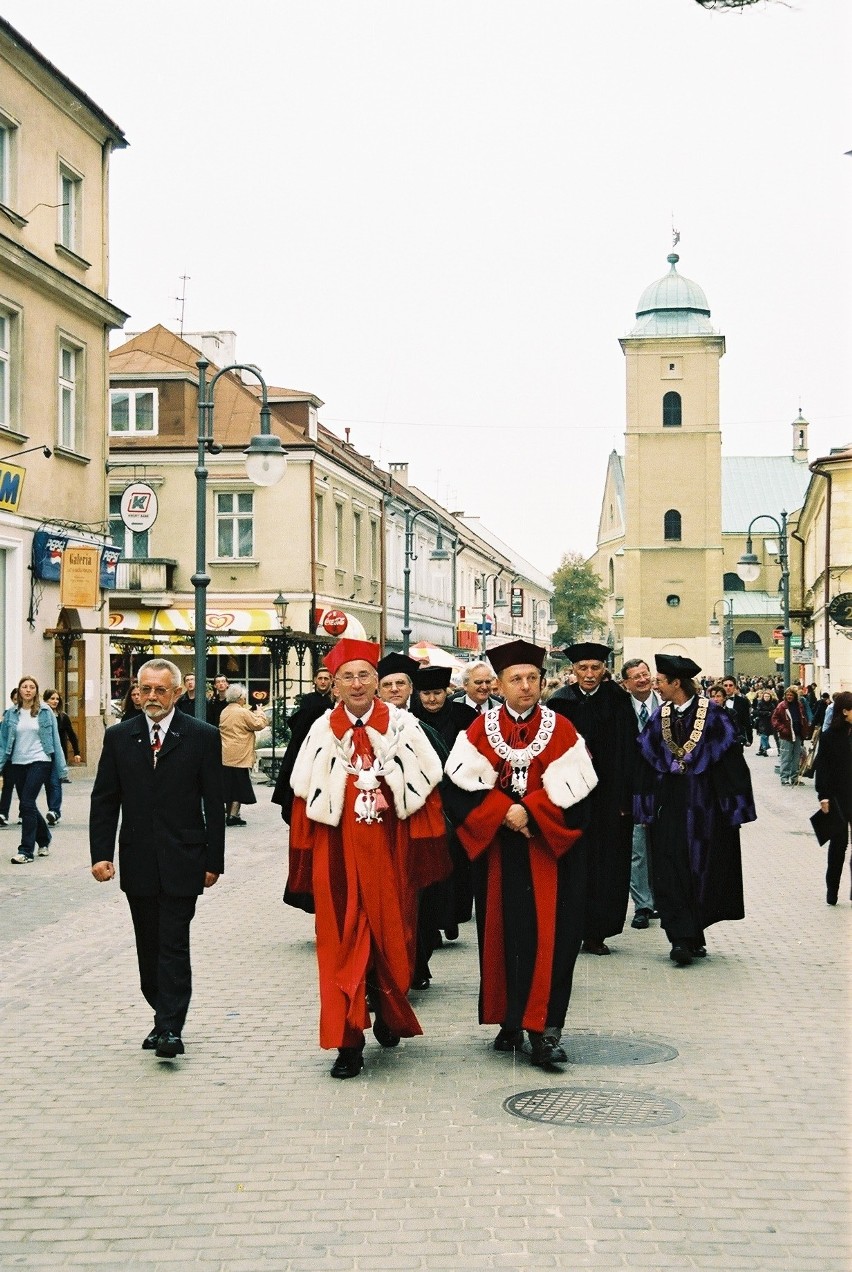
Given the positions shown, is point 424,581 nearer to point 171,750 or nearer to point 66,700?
point 66,700

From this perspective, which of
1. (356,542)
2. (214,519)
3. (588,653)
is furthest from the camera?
(356,542)

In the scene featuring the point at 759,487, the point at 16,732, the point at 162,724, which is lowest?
the point at 16,732

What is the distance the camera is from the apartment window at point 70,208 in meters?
26.6

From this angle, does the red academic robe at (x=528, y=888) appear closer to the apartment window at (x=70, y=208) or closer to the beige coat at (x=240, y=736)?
the beige coat at (x=240, y=736)

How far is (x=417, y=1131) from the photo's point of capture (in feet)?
19.3

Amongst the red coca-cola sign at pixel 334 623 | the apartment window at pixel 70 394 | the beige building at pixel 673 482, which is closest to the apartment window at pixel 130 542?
the red coca-cola sign at pixel 334 623

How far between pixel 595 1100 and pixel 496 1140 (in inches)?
28.7

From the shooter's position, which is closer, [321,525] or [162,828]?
[162,828]

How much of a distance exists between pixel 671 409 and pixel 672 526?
23.3 ft

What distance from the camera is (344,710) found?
24.0ft

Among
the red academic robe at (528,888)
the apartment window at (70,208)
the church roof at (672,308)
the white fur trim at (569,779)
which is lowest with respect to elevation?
the red academic robe at (528,888)

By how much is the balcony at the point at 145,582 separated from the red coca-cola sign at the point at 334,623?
18.3ft

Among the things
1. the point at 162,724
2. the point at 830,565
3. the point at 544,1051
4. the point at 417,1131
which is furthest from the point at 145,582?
the point at 417,1131

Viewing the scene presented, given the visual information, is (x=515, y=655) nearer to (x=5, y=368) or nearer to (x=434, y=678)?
(x=434, y=678)
